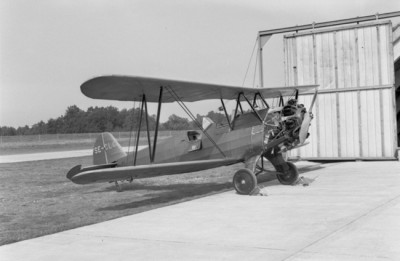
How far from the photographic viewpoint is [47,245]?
6.19 m

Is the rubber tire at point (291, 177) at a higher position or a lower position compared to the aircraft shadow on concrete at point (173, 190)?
higher

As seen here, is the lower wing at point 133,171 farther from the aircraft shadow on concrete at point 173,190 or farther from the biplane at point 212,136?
the aircraft shadow on concrete at point 173,190

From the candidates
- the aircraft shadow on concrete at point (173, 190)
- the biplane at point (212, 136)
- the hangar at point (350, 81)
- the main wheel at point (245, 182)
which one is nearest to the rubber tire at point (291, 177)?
the biplane at point (212, 136)

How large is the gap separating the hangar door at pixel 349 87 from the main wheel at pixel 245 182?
31.8ft

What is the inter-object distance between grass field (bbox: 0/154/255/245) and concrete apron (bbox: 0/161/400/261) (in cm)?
72

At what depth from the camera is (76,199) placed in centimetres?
1155

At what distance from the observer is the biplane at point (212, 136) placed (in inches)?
388

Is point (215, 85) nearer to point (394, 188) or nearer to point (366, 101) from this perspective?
point (394, 188)

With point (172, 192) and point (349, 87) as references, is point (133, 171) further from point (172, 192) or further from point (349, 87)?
point (349, 87)

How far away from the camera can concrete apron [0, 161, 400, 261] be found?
17.6ft

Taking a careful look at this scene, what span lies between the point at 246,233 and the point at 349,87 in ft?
47.3

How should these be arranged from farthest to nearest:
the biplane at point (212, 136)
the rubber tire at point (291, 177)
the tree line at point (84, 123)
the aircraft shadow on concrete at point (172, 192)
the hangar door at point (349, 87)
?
the tree line at point (84, 123), the hangar door at point (349, 87), the rubber tire at point (291, 177), the aircraft shadow on concrete at point (172, 192), the biplane at point (212, 136)

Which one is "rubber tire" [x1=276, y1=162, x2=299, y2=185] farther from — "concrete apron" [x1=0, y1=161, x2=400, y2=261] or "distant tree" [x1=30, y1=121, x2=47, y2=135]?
"distant tree" [x1=30, y1=121, x2=47, y2=135]

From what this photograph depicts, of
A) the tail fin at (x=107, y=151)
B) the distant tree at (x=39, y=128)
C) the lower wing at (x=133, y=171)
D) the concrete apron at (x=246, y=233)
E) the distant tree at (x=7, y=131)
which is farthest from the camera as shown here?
the distant tree at (x=39, y=128)
